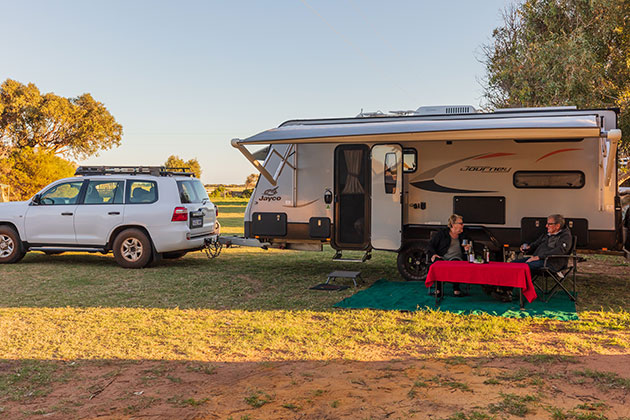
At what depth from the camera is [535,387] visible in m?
4.23

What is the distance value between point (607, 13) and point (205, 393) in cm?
1500

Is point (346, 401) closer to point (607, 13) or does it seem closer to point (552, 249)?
point (552, 249)

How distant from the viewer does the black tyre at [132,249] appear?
10039 mm

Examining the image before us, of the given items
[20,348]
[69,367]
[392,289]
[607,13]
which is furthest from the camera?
[607,13]

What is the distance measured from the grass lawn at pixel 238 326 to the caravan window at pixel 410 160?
6.21 ft

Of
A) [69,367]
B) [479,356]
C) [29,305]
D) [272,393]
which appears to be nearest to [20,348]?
[69,367]

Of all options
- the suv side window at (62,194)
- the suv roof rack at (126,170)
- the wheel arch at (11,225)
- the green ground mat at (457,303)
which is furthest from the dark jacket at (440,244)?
the wheel arch at (11,225)

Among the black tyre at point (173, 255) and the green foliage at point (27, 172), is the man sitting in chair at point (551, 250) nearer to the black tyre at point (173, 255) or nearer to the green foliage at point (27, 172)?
the black tyre at point (173, 255)

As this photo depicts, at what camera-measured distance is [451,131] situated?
6.95m

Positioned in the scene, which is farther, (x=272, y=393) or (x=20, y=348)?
(x=20, y=348)

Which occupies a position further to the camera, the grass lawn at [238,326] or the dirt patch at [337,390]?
the grass lawn at [238,326]

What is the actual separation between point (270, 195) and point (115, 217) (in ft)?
9.59

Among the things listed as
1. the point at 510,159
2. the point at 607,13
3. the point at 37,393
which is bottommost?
the point at 37,393

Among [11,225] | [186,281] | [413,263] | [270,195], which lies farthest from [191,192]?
[413,263]
